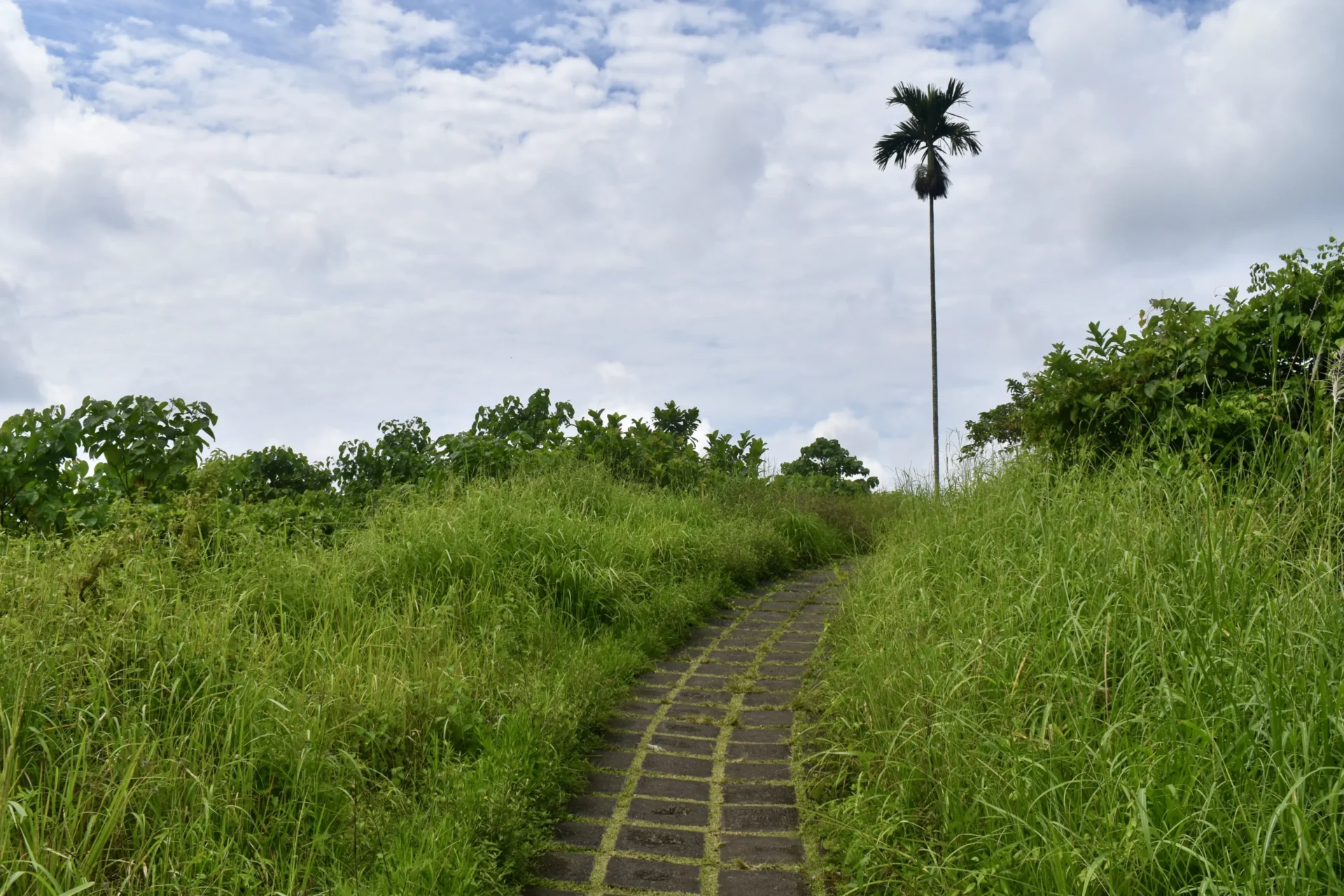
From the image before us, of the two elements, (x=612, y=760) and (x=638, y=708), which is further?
(x=638, y=708)

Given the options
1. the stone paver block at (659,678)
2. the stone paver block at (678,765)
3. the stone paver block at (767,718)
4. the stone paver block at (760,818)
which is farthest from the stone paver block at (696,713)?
the stone paver block at (760,818)

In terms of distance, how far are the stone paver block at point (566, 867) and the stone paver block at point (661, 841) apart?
0.19 m

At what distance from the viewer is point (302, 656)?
534cm

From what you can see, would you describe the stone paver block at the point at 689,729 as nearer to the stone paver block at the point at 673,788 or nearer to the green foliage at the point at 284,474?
the stone paver block at the point at 673,788

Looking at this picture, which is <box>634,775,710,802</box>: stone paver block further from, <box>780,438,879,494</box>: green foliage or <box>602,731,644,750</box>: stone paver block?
<box>780,438,879,494</box>: green foliage

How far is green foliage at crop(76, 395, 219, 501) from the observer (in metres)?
8.55

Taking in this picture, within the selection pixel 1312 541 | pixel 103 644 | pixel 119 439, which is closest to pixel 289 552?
pixel 103 644

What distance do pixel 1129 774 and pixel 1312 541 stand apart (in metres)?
1.95

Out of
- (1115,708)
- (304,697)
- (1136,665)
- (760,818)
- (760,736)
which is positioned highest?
(1136,665)

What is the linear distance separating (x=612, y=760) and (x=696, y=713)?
2.78 feet

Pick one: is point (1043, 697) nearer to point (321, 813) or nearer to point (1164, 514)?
point (1164, 514)

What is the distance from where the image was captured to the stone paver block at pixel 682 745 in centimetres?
527

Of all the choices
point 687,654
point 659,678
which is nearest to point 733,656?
point 687,654

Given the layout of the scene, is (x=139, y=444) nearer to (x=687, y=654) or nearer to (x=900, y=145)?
(x=687, y=654)
